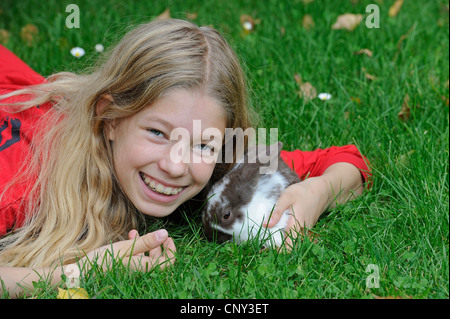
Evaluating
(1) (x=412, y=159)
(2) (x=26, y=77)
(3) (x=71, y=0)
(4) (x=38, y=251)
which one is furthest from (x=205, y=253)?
(3) (x=71, y=0)

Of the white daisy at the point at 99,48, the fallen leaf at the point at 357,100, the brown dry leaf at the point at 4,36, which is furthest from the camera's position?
the brown dry leaf at the point at 4,36

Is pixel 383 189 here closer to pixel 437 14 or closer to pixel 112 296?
pixel 112 296

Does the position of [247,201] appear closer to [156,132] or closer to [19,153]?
[156,132]

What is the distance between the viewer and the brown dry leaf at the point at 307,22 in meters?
3.88

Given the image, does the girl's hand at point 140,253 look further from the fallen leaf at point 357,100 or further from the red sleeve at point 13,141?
the fallen leaf at point 357,100

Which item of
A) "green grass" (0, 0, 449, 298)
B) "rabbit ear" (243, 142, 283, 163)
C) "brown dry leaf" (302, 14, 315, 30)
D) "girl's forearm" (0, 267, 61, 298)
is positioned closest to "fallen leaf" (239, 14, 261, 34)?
"green grass" (0, 0, 449, 298)

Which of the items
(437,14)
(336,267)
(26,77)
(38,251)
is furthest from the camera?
(437,14)

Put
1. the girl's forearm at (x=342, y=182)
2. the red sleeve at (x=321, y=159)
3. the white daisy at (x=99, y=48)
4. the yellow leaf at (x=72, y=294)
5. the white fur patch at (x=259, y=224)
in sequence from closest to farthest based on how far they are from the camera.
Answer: the yellow leaf at (x=72, y=294), the white fur patch at (x=259, y=224), the girl's forearm at (x=342, y=182), the red sleeve at (x=321, y=159), the white daisy at (x=99, y=48)

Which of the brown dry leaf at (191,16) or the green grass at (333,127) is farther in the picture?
the brown dry leaf at (191,16)

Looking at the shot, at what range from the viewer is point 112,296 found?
6.00 ft

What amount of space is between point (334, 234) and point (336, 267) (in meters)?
0.22

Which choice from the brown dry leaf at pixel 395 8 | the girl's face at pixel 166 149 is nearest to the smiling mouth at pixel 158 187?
the girl's face at pixel 166 149

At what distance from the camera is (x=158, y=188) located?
7.20 ft

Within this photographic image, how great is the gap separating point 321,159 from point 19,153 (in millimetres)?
1301
